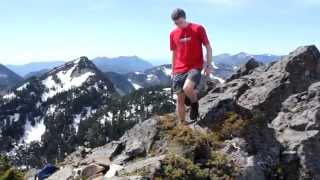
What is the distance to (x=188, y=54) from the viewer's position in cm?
1739

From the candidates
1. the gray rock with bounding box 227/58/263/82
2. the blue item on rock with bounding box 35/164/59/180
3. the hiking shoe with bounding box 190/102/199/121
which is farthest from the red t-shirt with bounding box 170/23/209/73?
the gray rock with bounding box 227/58/263/82

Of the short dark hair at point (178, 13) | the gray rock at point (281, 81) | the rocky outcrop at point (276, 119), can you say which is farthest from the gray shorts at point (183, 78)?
the gray rock at point (281, 81)

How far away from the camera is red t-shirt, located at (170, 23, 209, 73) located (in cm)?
1717

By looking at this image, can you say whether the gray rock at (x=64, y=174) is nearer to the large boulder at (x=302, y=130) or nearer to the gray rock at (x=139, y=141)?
the gray rock at (x=139, y=141)

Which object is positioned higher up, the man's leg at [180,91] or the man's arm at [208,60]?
the man's arm at [208,60]

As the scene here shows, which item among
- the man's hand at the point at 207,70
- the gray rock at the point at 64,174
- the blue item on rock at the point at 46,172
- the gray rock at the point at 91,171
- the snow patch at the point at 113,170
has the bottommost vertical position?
the blue item on rock at the point at 46,172

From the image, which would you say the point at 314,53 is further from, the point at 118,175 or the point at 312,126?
the point at 118,175

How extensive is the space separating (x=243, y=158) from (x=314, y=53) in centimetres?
1579

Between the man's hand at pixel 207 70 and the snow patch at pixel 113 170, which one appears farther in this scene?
the man's hand at pixel 207 70

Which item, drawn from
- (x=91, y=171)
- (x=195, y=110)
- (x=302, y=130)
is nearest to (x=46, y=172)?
(x=91, y=171)

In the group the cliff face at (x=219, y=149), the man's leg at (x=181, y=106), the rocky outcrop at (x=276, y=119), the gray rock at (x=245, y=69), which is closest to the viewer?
the cliff face at (x=219, y=149)

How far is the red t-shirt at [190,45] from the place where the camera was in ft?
56.3

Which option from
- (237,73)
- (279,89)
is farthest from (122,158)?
(237,73)

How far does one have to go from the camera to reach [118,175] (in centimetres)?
1510
